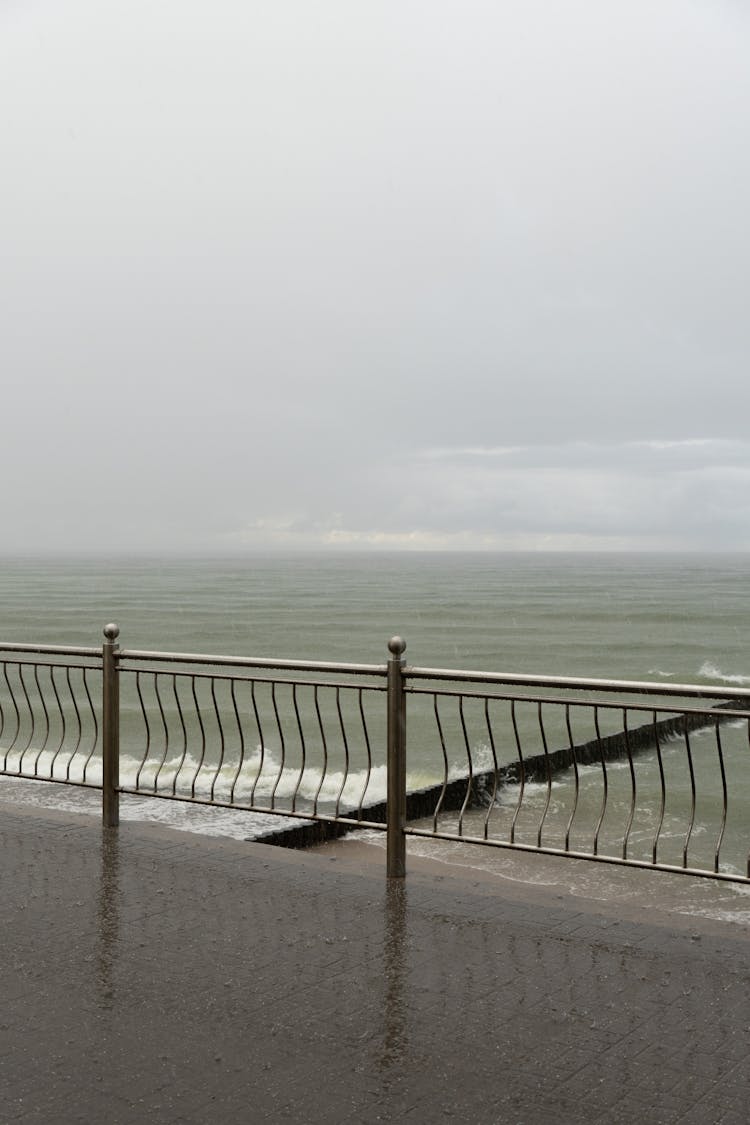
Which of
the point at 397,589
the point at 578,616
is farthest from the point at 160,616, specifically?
the point at 397,589

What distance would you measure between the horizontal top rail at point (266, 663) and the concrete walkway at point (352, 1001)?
4.39 feet

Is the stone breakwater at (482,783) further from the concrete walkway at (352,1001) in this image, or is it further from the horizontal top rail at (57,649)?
the horizontal top rail at (57,649)

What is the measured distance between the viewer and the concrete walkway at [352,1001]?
3848mm

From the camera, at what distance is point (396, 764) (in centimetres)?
689

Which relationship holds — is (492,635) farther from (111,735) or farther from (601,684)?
(601,684)

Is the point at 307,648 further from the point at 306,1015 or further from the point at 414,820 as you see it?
the point at 306,1015

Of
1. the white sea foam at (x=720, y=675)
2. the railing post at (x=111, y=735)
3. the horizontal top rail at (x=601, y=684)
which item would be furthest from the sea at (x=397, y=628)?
the horizontal top rail at (x=601, y=684)

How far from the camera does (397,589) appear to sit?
13262 centimetres

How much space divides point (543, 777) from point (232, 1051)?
1543cm

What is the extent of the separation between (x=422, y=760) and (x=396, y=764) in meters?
17.9

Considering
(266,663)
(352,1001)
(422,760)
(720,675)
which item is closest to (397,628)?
(720,675)

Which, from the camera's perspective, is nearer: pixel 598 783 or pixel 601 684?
pixel 601 684

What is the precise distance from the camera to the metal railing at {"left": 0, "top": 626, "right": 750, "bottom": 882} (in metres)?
6.88

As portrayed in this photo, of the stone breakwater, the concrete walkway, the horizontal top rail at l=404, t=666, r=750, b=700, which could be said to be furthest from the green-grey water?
the horizontal top rail at l=404, t=666, r=750, b=700
